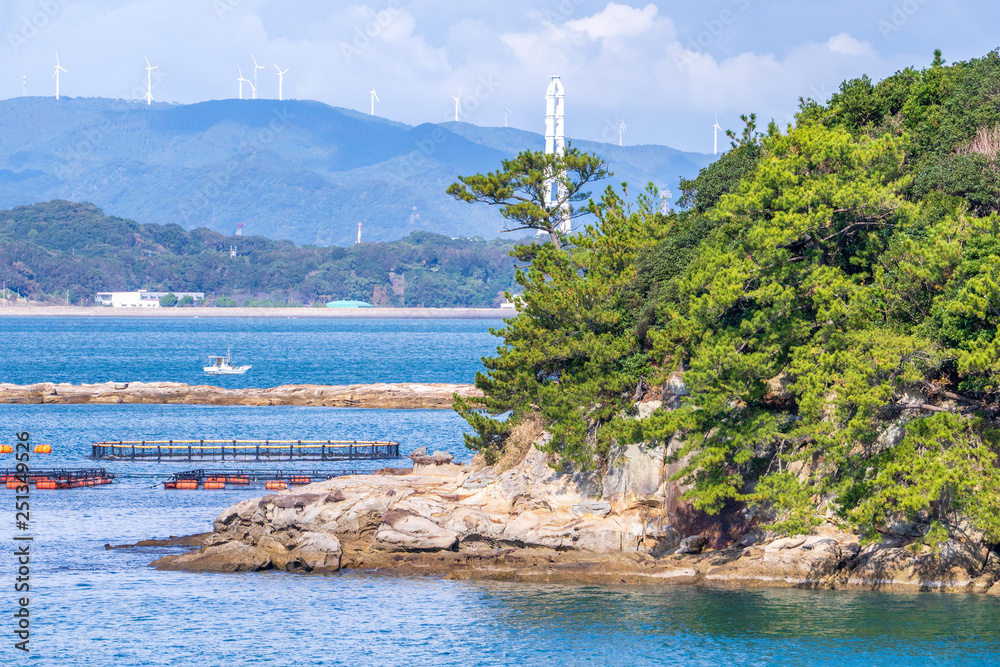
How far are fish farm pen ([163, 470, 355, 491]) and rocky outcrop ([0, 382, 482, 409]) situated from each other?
4662cm

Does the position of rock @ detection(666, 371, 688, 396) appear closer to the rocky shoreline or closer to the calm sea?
the rocky shoreline

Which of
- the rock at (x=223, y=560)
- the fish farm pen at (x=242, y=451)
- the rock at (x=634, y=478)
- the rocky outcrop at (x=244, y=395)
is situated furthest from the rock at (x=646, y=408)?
the rocky outcrop at (x=244, y=395)

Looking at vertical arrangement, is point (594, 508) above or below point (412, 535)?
above

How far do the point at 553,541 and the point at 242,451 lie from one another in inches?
1666

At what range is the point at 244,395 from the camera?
124938 millimetres

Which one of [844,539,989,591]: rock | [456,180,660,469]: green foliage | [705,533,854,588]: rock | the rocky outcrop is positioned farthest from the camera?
the rocky outcrop

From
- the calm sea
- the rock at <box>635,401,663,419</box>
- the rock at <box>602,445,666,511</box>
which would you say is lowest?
the calm sea

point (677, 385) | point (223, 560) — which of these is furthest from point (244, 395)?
point (677, 385)

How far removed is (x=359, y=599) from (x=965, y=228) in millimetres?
26760

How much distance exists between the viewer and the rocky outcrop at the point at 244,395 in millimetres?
121562

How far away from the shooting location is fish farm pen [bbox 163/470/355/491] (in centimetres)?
7131

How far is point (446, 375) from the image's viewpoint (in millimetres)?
164000

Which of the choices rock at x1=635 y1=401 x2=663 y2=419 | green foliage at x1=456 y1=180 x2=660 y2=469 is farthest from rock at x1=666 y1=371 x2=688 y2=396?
green foliage at x1=456 y1=180 x2=660 y2=469

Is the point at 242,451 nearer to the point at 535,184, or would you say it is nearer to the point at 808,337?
the point at 535,184
